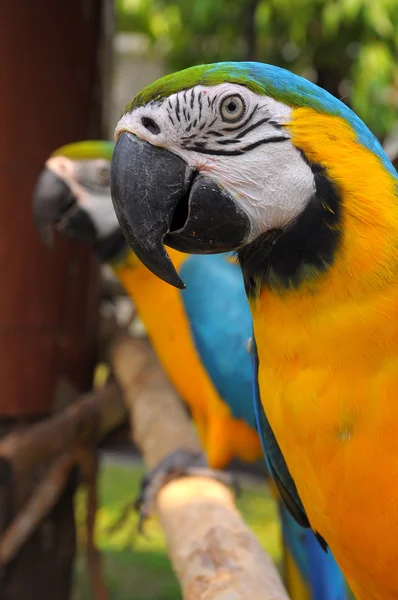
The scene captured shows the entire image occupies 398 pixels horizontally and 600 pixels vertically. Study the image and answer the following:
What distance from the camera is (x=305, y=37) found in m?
2.69

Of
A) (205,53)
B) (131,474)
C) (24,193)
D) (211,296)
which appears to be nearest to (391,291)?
(211,296)

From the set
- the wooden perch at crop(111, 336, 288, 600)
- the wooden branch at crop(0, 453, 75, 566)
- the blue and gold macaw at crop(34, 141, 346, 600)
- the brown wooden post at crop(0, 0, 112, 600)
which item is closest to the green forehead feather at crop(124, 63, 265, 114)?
the wooden perch at crop(111, 336, 288, 600)

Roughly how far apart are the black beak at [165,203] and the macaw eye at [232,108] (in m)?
0.05

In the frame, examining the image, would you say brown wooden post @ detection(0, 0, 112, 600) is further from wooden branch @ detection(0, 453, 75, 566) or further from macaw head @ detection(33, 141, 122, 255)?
macaw head @ detection(33, 141, 122, 255)

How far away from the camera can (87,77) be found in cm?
189

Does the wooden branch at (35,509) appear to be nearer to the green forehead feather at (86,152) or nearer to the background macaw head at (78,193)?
the background macaw head at (78,193)

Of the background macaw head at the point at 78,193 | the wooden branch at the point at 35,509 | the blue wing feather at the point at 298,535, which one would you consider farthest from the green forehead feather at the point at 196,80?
the wooden branch at the point at 35,509

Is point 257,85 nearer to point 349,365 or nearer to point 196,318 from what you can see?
point 349,365

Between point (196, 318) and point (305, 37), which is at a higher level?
point (305, 37)

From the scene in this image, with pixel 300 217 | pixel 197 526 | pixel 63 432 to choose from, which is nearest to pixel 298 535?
pixel 197 526

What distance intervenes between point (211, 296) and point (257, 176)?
0.85 metres

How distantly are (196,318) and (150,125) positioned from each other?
2.85ft

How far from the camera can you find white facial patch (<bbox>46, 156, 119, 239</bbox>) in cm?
162

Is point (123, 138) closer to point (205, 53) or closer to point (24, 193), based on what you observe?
point (24, 193)
